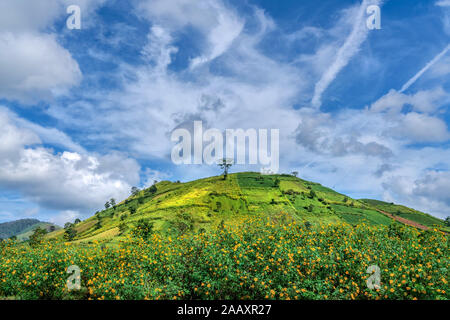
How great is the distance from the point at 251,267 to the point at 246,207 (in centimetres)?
7842

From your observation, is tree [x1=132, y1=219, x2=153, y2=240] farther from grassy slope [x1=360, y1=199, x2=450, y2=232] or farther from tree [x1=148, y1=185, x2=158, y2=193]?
grassy slope [x1=360, y1=199, x2=450, y2=232]

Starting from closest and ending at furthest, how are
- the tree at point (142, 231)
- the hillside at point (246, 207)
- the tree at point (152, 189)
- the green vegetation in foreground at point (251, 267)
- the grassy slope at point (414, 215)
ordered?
the green vegetation in foreground at point (251, 267) → the tree at point (142, 231) → the hillside at point (246, 207) → the grassy slope at point (414, 215) → the tree at point (152, 189)

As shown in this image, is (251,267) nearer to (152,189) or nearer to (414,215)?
(414,215)

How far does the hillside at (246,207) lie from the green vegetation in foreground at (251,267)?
57.2 metres

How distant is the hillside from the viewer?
76.3 meters

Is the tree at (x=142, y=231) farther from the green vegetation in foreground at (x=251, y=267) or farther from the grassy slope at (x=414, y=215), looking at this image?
the grassy slope at (x=414, y=215)

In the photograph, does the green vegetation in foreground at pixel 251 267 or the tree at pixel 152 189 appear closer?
the green vegetation in foreground at pixel 251 267

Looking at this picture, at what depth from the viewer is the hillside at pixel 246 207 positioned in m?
76.3

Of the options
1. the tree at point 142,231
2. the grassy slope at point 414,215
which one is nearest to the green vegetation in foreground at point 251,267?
the tree at point 142,231

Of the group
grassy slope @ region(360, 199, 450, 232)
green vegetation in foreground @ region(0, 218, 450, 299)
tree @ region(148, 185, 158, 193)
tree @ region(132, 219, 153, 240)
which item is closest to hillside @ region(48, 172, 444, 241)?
grassy slope @ region(360, 199, 450, 232)

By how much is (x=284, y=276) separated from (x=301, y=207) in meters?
86.4

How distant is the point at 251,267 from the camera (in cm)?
970

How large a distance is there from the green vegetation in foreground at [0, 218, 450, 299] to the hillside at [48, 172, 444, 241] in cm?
5719
